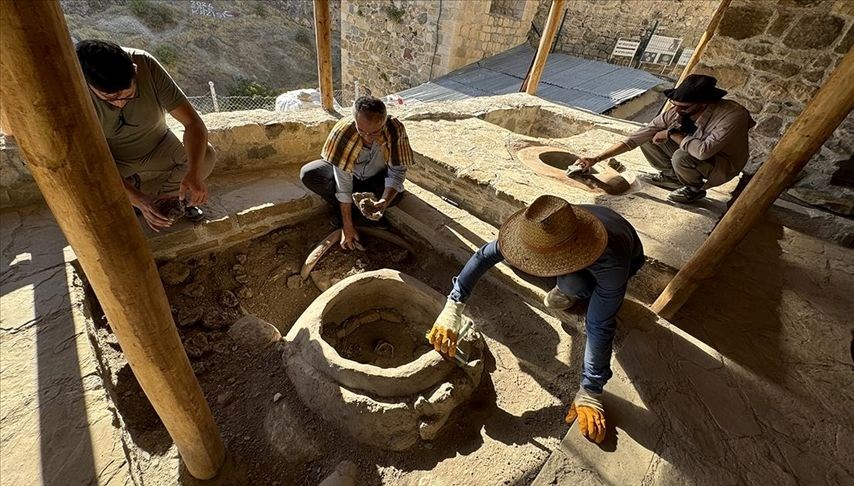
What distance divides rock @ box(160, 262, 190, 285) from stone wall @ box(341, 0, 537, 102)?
303 inches

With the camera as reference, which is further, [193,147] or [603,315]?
[193,147]

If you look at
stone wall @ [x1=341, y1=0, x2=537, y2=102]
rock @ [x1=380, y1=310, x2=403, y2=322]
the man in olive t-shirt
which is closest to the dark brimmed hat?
rock @ [x1=380, y1=310, x2=403, y2=322]

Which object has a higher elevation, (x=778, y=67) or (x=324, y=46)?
(x=778, y=67)

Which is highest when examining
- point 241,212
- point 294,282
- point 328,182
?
point 328,182

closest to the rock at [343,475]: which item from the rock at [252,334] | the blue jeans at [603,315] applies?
the rock at [252,334]

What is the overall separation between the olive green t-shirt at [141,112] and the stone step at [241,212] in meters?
0.53

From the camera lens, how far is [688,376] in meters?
1.92

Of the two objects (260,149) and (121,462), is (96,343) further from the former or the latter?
(260,149)

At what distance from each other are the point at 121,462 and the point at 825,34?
5.70 metres

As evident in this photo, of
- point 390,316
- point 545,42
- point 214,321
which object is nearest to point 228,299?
point 214,321

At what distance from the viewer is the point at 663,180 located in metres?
3.55

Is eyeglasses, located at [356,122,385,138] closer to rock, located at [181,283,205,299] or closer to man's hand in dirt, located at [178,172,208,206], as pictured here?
man's hand in dirt, located at [178,172,208,206]

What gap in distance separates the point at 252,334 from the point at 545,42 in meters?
5.81

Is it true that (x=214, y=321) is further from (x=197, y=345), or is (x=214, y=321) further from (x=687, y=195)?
(x=687, y=195)
